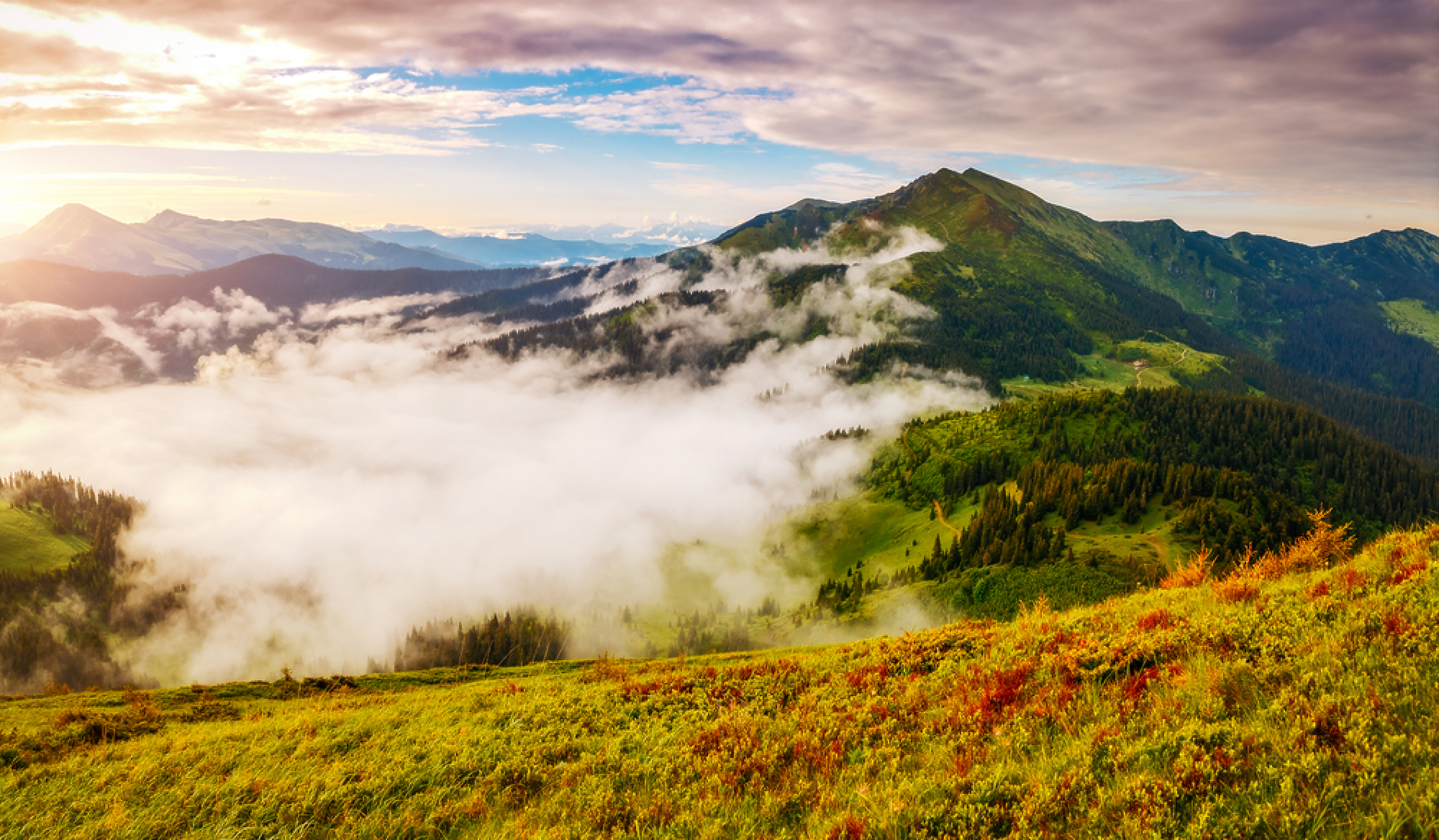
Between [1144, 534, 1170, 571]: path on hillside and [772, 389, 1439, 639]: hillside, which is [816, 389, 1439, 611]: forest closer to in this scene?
[772, 389, 1439, 639]: hillside

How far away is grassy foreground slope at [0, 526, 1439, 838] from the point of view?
7.53 m

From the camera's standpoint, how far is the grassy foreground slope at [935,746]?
Result: 24.7ft

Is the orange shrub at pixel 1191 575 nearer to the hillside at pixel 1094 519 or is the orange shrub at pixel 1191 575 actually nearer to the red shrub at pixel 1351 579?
the red shrub at pixel 1351 579

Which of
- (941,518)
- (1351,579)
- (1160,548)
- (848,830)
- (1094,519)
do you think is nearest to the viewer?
(848,830)

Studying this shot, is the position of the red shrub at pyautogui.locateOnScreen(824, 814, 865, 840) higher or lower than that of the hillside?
higher

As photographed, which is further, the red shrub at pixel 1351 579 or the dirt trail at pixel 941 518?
the dirt trail at pixel 941 518

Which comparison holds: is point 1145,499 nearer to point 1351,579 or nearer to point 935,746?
point 1351,579

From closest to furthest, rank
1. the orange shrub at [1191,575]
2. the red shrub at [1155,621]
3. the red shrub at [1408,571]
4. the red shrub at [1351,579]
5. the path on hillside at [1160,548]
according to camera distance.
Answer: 1. the red shrub at [1408,571]
2. the red shrub at [1351,579]
3. the red shrub at [1155,621]
4. the orange shrub at [1191,575]
5. the path on hillside at [1160,548]

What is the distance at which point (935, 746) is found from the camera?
11016mm

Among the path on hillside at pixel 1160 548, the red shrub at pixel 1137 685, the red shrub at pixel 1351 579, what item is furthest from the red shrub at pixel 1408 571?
the path on hillside at pixel 1160 548

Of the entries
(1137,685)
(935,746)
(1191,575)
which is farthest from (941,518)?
(935,746)

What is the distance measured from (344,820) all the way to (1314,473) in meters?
281

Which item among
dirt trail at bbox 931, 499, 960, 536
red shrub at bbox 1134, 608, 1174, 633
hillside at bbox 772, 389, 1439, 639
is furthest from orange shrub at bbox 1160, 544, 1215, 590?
dirt trail at bbox 931, 499, 960, 536

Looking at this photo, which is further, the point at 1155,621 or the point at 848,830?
the point at 1155,621
